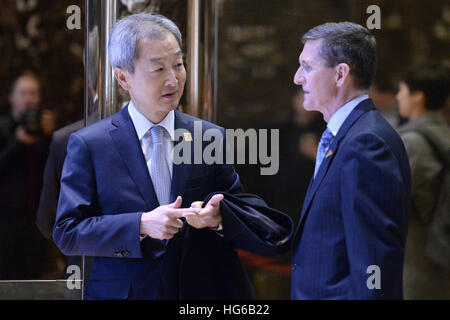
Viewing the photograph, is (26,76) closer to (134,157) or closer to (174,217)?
(134,157)

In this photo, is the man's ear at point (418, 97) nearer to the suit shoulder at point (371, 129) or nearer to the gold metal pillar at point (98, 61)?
the suit shoulder at point (371, 129)

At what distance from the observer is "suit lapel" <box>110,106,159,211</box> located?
212 centimetres

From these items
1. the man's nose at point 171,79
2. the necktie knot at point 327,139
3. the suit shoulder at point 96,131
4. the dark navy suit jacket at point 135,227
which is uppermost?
the man's nose at point 171,79

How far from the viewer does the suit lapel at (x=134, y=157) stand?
6.95 feet

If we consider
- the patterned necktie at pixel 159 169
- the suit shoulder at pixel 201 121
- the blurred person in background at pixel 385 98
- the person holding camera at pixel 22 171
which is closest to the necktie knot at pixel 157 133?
the patterned necktie at pixel 159 169

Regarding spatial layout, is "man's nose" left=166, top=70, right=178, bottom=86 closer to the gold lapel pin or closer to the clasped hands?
the gold lapel pin

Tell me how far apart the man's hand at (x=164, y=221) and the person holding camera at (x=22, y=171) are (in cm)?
79

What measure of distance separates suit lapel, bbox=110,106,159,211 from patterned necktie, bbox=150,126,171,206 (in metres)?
0.04

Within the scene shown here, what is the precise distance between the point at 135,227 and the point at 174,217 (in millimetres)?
150

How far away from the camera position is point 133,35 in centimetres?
213
